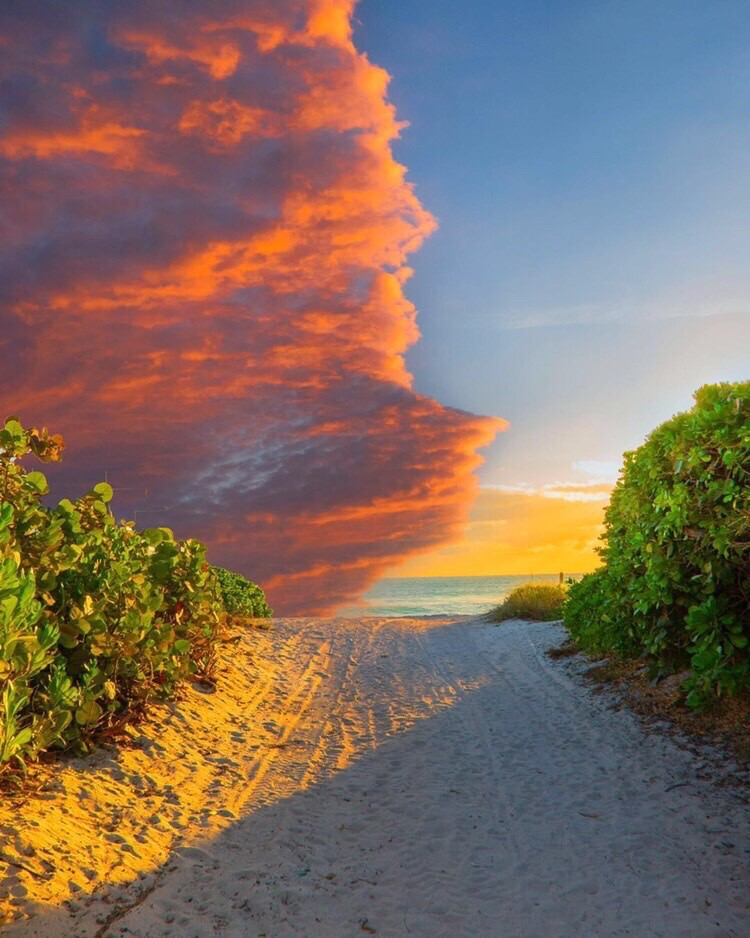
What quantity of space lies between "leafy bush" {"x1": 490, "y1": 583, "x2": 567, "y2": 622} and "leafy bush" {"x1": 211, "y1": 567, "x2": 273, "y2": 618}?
6.29m

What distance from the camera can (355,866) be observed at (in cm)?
611

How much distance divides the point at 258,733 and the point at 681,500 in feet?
20.2

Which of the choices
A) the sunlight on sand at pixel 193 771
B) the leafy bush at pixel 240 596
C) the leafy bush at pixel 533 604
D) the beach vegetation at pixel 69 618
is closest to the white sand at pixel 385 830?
the sunlight on sand at pixel 193 771

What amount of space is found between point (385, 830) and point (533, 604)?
13615 mm

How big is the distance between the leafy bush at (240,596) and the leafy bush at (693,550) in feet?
30.9

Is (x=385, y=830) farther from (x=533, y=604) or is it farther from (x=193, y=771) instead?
(x=533, y=604)

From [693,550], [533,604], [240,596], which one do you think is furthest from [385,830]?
[533,604]

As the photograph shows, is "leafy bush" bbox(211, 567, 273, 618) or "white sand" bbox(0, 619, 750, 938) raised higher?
"leafy bush" bbox(211, 567, 273, 618)

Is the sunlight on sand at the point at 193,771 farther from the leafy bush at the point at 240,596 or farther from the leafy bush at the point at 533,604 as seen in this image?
the leafy bush at the point at 533,604

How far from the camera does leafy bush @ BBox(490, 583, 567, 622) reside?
62.5ft

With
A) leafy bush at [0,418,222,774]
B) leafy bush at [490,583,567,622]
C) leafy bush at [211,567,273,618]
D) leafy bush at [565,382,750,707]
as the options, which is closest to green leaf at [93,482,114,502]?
leafy bush at [0,418,222,774]

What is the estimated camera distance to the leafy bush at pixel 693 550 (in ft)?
25.2

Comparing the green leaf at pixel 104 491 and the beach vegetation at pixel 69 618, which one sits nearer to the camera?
the beach vegetation at pixel 69 618

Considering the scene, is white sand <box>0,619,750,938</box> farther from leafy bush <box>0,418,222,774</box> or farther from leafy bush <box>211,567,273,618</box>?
leafy bush <box>211,567,273,618</box>
